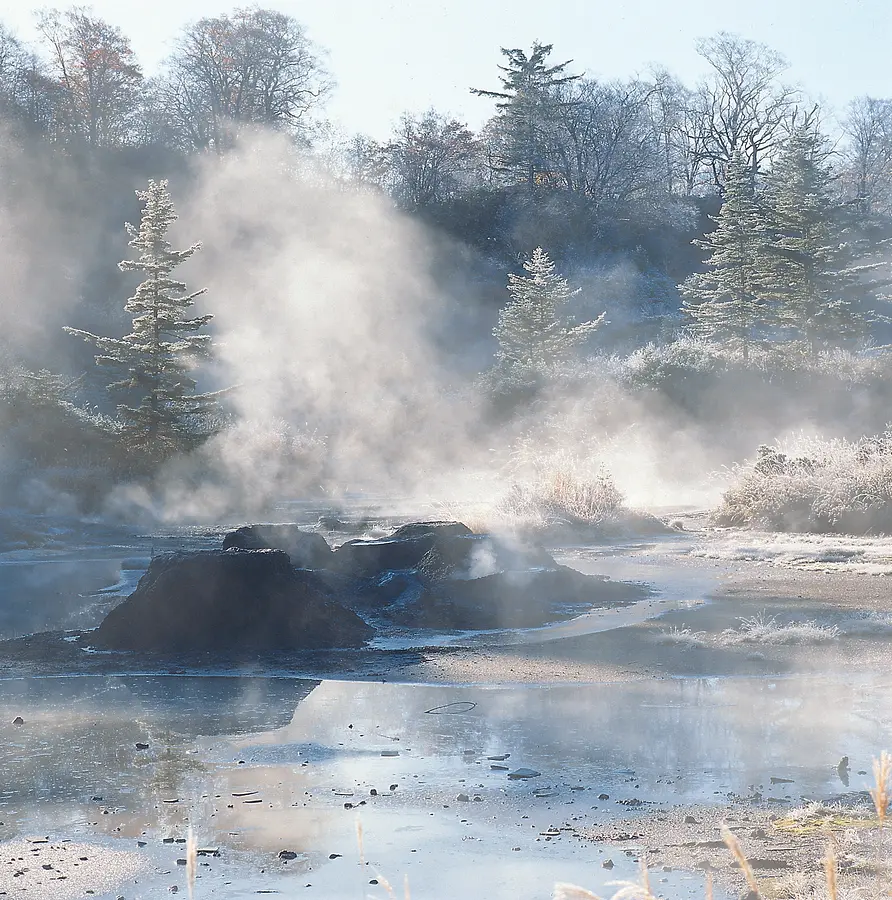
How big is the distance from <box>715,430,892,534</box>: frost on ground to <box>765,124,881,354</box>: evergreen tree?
20.0 metres

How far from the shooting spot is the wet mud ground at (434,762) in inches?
236

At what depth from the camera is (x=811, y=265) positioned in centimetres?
4719

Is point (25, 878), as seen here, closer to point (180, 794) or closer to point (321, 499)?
point (180, 794)

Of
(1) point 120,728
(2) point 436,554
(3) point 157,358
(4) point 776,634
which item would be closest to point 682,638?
(4) point 776,634

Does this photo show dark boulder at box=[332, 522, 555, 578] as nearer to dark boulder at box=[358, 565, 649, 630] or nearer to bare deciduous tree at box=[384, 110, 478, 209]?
dark boulder at box=[358, 565, 649, 630]

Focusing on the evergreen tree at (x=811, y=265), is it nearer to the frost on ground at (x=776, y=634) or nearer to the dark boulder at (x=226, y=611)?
the frost on ground at (x=776, y=634)

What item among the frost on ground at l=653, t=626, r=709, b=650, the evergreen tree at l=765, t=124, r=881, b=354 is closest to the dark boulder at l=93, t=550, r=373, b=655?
the frost on ground at l=653, t=626, r=709, b=650

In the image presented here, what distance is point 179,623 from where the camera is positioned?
13.6 m

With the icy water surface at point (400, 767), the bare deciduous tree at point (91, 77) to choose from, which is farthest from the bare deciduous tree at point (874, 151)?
the icy water surface at point (400, 767)

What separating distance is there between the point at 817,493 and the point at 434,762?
18823 millimetres

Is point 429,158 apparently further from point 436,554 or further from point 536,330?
point 436,554

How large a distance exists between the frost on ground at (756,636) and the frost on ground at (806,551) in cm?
593

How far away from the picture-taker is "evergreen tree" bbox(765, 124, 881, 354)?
153ft

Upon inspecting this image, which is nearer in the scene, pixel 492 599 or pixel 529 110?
pixel 492 599
